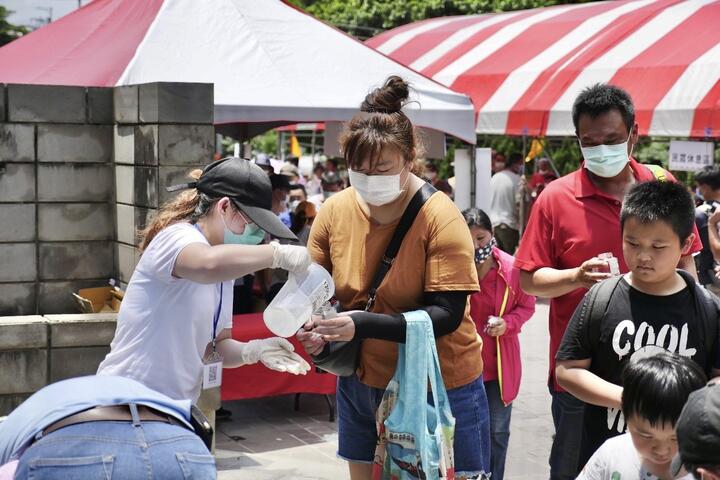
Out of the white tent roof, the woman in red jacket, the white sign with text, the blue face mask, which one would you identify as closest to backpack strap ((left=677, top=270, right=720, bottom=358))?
the blue face mask

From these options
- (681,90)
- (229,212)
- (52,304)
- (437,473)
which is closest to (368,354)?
(437,473)

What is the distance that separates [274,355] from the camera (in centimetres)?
354

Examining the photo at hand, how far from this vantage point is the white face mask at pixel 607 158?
3.68 metres

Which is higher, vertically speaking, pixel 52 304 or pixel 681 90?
pixel 681 90

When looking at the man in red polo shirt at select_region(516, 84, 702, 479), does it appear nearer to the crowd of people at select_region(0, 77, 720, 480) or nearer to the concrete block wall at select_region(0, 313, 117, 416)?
the crowd of people at select_region(0, 77, 720, 480)

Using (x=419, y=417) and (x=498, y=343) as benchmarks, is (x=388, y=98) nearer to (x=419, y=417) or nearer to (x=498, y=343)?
(x=419, y=417)

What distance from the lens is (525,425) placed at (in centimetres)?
718

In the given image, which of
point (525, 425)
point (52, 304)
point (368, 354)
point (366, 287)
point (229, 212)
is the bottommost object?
point (525, 425)

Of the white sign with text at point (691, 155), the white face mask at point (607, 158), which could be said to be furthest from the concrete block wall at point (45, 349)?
the white sign with text at point (691, 155)

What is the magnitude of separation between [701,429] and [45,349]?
4526 millimetres

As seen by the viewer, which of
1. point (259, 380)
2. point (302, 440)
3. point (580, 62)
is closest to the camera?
point (302, 440)

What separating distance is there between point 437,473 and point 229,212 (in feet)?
3.76

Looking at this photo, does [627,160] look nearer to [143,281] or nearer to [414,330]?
[414,330]

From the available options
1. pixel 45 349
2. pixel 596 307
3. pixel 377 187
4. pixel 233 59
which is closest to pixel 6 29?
pixel 233 59
